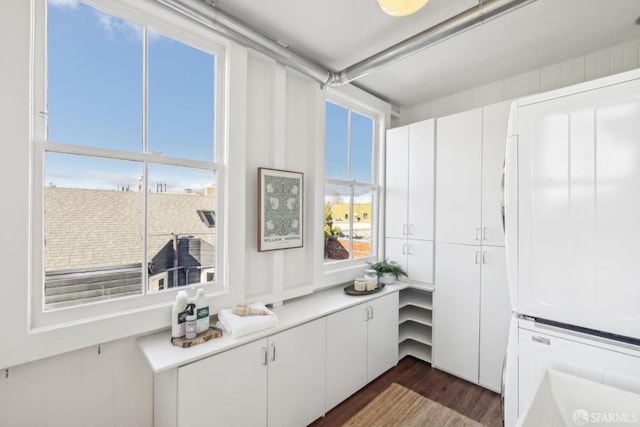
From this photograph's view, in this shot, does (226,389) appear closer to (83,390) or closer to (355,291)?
(83,390)

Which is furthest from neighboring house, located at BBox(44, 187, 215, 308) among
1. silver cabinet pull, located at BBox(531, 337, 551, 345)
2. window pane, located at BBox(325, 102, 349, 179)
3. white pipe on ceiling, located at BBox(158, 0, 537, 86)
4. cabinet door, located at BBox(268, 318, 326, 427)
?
silver cabinet pull, located at BBox(531, 337, 551, 345)

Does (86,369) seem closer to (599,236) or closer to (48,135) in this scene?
(48,135)

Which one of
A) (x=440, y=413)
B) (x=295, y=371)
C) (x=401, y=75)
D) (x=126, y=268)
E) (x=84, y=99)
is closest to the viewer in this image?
(x=440, y=413)

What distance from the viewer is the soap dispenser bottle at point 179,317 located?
1.64 meters

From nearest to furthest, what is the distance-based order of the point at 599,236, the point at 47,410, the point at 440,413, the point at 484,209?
the point at 599,236 < the point at 440,413 < the point at 47,410 < the point at 484,209

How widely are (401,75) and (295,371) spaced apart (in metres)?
2.66

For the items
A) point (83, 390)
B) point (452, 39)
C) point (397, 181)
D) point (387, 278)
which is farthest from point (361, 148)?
point (83, 390)

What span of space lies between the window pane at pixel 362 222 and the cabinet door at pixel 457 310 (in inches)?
29.3

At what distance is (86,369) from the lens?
1.53m

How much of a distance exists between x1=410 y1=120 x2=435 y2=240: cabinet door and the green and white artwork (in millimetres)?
1225

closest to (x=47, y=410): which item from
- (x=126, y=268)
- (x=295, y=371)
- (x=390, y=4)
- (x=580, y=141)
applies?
(x=126, y=268)

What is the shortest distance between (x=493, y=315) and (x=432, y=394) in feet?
2.75

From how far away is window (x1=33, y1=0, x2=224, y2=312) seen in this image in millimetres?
1461

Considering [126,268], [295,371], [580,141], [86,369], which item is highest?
[580,141]
